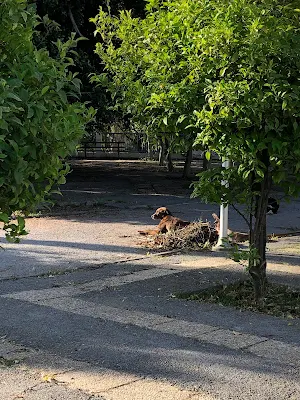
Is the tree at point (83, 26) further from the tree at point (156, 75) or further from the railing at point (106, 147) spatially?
the railing at point (106, 147)

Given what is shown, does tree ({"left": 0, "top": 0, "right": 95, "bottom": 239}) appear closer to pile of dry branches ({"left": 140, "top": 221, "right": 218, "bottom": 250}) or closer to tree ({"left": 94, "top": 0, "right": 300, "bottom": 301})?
tree ({"left": 94, "top": 0, "right": 300, "bottom": 301})

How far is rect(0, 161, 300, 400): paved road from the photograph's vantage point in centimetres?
511

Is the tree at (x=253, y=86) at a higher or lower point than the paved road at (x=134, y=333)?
higher

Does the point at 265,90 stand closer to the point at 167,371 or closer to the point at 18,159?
the point at 167,371

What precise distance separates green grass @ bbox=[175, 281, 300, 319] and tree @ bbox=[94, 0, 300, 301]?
0.23 meters

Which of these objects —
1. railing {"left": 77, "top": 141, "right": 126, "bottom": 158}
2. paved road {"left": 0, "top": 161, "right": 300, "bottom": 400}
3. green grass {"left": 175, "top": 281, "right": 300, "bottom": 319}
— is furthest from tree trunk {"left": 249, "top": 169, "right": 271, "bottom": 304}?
railing {"left": 77, "top": 141, "right": 126, "bottom": 158}

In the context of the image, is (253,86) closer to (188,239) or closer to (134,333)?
(134,333)

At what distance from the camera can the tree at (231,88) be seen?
6.74m

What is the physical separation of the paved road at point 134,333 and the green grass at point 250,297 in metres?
0.25

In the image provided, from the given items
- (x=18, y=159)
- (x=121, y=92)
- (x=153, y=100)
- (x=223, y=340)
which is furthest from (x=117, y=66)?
(x=18, y=159)

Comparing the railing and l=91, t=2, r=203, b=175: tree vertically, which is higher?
l=91, t=2, r=203, b=175: tree

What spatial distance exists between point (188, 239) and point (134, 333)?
18.4 ft

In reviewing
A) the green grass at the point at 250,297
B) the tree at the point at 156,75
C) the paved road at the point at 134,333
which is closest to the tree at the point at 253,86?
the tree at the point at 156,75

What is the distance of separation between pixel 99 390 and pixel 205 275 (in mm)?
4555
